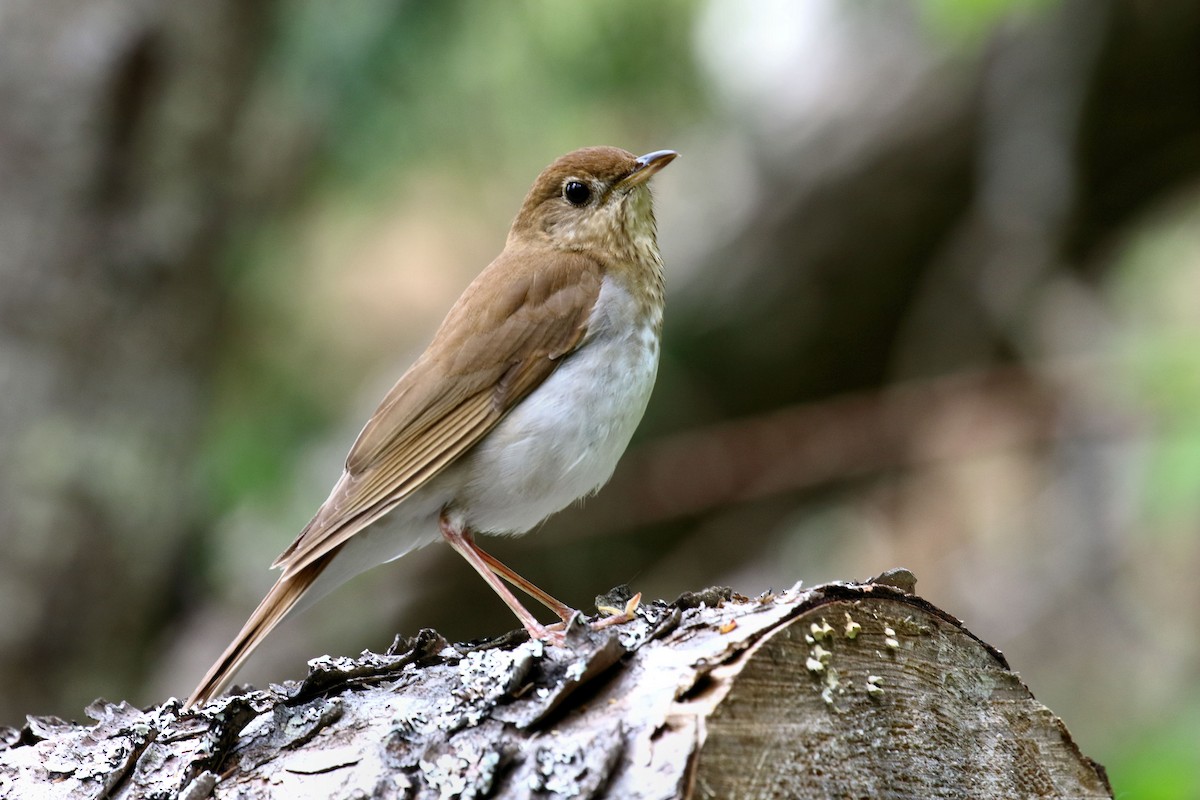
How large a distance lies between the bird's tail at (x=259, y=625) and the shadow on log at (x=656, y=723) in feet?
0.87

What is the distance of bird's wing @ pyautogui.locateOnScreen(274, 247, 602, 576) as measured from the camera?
3422 mm

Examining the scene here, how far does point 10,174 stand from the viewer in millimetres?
5734

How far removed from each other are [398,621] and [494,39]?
353 centimetres

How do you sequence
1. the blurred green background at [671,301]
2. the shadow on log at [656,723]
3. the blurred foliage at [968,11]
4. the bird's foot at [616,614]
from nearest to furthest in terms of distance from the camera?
the shadow on log at [656,723] < the bird's foot at [616,614] < the blurred foliage at [968,11] < the blurred green background at [671,301]

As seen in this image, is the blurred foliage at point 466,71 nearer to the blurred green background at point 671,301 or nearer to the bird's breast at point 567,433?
the blurred green background at point 671,301

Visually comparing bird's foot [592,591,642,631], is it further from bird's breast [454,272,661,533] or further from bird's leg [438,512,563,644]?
bird's breast [454,272,661,533]

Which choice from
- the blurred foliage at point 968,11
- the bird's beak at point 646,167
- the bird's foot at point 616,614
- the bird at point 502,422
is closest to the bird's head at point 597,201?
the bird's beak at point 646,167

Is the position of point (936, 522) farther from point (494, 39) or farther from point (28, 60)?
point (28, 60)

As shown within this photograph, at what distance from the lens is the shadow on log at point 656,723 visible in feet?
6.51

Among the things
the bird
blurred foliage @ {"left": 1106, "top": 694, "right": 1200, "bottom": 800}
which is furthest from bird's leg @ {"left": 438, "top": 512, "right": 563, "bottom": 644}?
blurred foliage @ {"left": 1106, "top": 694, "right": 1200, "bottom": 800}

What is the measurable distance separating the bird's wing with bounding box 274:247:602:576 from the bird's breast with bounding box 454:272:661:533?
0.06m

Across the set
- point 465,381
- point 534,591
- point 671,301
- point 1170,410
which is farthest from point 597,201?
point 671,301

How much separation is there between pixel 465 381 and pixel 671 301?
13.0 ft

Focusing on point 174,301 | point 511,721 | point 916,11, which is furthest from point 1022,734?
point 916,11
